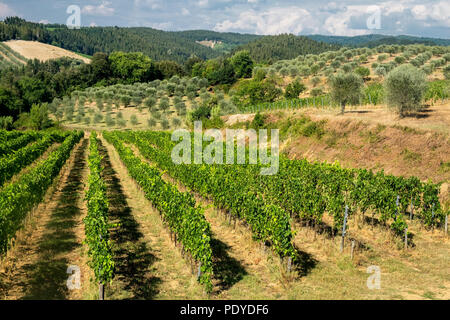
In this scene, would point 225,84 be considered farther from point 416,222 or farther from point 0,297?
point 0,297

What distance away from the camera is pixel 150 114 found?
7969 cm

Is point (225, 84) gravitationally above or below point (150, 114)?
above

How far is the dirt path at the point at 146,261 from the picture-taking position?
1029cm

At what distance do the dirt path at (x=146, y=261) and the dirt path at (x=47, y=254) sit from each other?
1.34 metres

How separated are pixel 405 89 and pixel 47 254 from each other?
30.3 meters

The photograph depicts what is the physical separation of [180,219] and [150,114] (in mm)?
70113

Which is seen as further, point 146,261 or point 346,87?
point 346,87

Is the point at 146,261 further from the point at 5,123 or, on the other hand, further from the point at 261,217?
the point at 5,123

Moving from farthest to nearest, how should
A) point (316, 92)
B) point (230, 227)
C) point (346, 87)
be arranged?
point (316, 92), point (346, 87), point (230, 227)

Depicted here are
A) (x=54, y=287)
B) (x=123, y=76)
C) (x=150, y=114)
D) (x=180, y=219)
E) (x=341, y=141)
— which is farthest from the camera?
(x=123, y=76)

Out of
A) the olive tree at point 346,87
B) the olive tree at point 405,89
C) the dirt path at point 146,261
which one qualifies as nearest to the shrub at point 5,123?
the dirt path at point 146,261

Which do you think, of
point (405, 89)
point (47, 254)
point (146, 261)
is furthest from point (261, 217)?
point (405, 89)

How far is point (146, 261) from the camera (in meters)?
12.4
